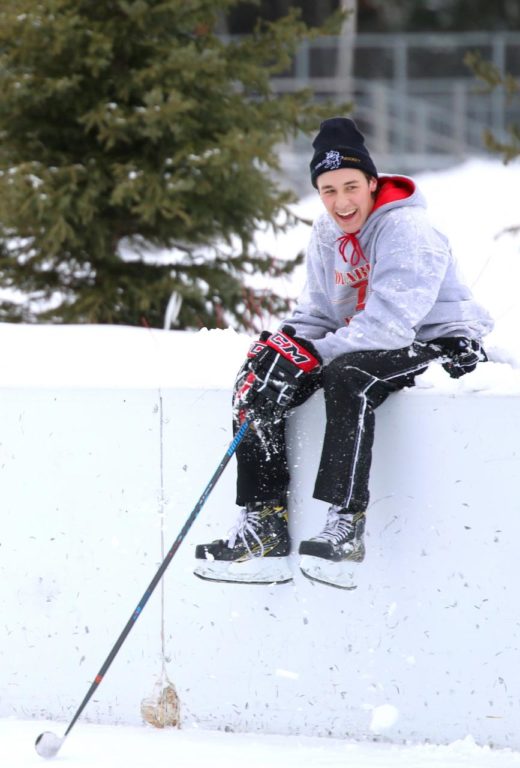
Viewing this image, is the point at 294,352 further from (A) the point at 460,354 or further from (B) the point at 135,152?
(B) the point at 135,152

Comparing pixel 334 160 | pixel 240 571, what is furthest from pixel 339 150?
pixel 240 571

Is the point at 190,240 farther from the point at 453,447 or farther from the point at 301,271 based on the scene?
the point at 453,447

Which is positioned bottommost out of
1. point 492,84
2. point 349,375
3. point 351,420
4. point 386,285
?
point 351,420

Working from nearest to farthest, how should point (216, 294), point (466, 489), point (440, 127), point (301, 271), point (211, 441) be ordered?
point (466, 489) → point (211, 441) → point (216, 294) → point (301, 271) → point (440, 127)

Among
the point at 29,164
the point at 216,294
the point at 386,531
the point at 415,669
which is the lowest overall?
the point at 415,669

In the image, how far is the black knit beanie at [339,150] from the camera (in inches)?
131

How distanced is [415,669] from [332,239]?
136cm

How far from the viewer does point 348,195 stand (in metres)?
3.36

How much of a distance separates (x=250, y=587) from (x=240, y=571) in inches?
8.2

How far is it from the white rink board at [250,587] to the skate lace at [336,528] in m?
0.22

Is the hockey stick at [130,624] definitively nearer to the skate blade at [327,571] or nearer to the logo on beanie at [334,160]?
the skate blade at [327,571]

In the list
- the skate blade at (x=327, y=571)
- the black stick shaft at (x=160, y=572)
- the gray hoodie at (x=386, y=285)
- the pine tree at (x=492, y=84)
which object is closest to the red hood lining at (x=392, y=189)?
the gray hoodie at (x=386, y=285)

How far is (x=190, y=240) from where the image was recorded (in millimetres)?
6938

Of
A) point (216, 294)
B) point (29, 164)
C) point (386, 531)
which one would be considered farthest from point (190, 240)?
point (386, 531)
